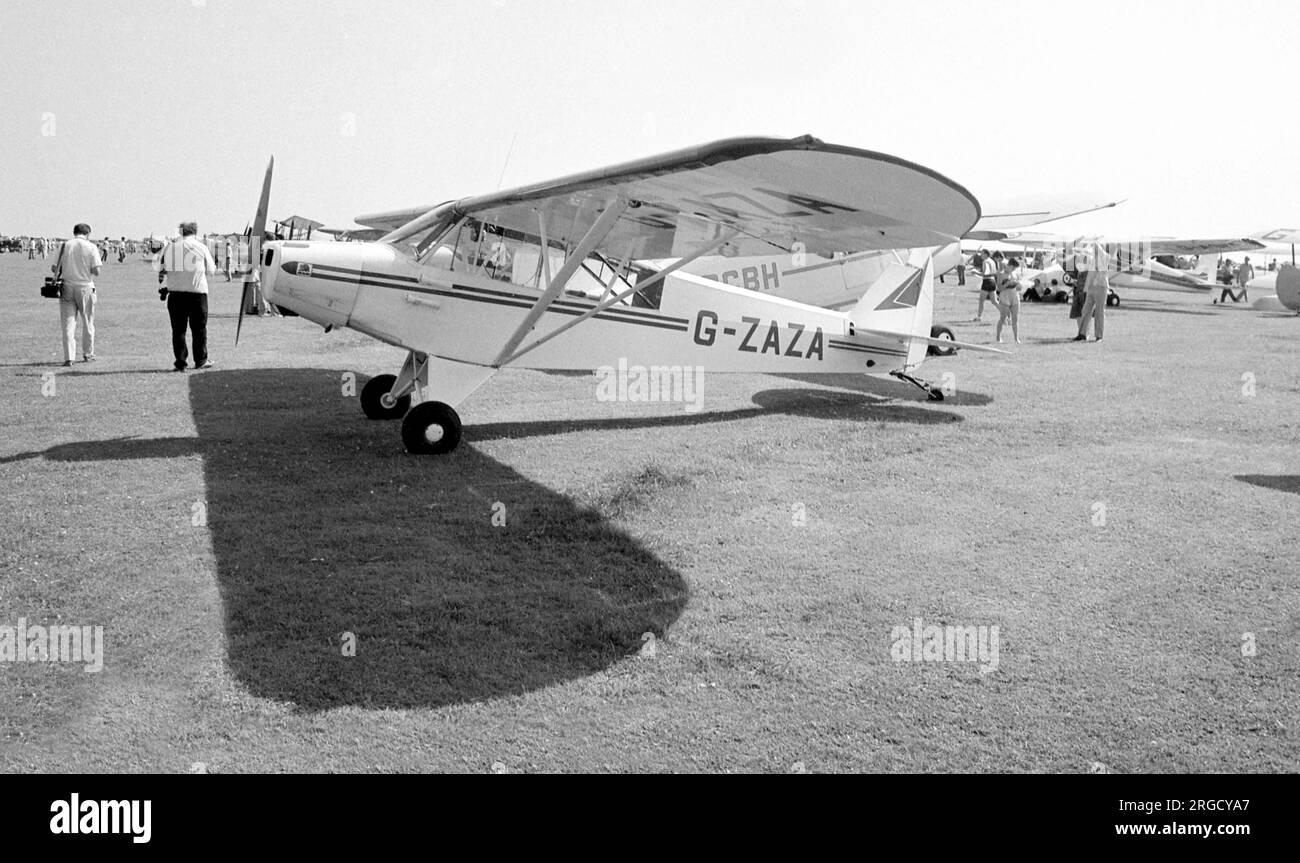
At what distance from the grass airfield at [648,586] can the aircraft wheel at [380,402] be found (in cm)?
15

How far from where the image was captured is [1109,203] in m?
25.1

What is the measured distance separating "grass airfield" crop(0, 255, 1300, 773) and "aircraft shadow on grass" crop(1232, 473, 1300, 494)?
66 millimetres

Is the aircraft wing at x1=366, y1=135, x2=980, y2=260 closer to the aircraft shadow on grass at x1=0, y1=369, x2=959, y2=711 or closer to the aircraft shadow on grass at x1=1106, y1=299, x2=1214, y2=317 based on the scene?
the aircraft shadow on grass at x1=0, y1=369, x2=959, y2=711

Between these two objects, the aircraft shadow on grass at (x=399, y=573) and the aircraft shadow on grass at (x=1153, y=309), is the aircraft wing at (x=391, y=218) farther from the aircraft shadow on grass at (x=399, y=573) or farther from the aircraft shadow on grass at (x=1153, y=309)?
the aircraft shadow on grass at (x=1153, y=309)

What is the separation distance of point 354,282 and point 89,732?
5410mm

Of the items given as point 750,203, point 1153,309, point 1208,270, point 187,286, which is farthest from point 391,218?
point 1208,270

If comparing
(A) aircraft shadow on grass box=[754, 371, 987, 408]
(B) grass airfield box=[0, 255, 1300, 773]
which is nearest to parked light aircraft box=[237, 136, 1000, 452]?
(A) aircraft shadow on grass box=[754, 371, 987, 408]

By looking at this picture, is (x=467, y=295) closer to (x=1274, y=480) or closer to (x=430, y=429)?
(x=430, y=429)

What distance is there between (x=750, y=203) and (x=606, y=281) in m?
3.43

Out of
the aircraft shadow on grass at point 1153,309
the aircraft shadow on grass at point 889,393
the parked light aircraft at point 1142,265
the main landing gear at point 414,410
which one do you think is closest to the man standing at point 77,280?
the main landing gear at point 414,410

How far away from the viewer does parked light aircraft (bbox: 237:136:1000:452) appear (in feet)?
20.0

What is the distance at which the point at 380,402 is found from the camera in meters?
9.81
